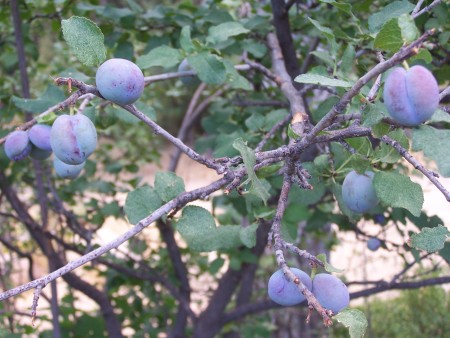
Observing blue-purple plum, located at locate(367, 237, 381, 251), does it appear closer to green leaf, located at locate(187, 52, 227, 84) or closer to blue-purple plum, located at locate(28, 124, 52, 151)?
green leaf, located at locate(187, 52, 227, 84)

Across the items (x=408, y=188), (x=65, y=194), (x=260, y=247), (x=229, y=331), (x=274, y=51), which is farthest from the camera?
(x=229, y=331)

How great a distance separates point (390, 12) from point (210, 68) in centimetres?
39

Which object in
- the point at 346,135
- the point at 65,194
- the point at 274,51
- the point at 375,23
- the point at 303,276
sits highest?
the point at 65,194

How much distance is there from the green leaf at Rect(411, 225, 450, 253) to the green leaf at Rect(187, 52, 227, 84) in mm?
577

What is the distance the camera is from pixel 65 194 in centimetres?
212

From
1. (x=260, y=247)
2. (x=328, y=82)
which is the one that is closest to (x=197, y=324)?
(x=260, y=247)

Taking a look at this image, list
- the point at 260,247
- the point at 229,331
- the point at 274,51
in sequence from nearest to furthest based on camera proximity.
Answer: the point at 274,51 → the point at 260,247 → the point at 229,331

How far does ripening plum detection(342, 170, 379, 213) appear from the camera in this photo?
0.92m

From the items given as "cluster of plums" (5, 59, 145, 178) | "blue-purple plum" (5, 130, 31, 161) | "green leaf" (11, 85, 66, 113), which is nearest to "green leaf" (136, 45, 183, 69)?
"green leaf" (11, 85, 66, 113)

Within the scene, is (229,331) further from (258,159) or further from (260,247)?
(258,159)

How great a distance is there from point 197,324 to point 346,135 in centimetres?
135

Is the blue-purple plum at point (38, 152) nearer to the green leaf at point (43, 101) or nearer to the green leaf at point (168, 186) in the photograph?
the green leaf at point (43, 101)

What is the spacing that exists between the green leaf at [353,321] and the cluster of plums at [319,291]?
89 mm

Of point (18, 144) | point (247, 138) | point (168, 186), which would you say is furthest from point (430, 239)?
point (18, 144)
